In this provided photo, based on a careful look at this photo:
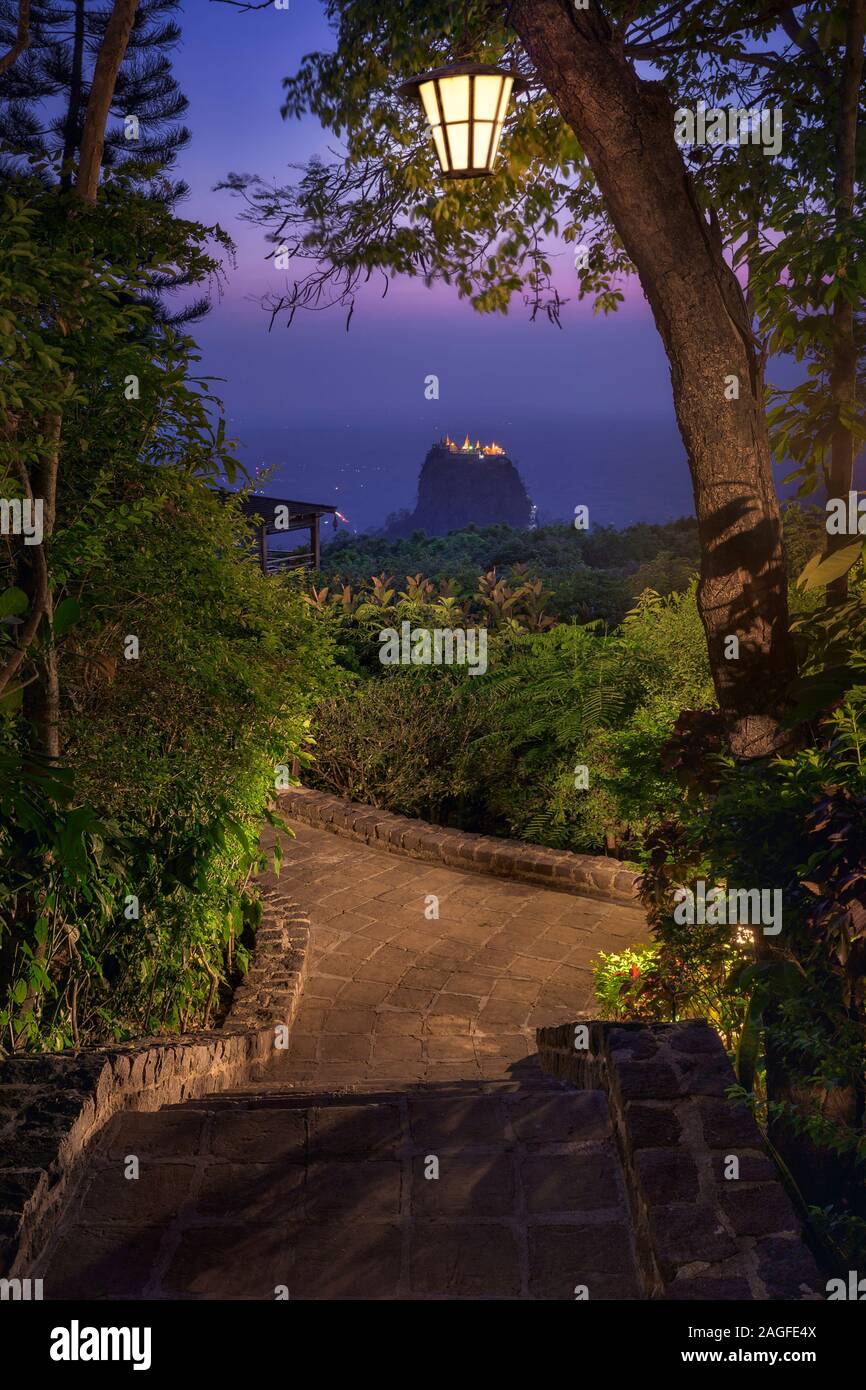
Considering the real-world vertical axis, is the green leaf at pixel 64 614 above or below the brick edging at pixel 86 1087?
above

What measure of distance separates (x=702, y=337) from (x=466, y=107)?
57.4 inches

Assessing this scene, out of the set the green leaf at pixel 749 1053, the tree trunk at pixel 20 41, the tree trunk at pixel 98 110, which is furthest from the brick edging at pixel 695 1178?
the tree trunk at pixel 20 41

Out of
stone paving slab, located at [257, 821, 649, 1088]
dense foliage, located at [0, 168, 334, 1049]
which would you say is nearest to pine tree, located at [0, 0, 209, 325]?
stone paving slab, located at [257, 821, 649, 1088]

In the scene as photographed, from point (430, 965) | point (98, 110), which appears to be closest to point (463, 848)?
point (430, 965)

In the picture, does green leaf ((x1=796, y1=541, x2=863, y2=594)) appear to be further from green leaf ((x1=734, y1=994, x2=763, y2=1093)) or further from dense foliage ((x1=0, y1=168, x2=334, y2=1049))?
dense foliage ((x1=0, y1=168, x2=334, y2=1049))

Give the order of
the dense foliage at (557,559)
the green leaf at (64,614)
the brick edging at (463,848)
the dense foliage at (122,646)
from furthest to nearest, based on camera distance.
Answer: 1. the dense foliage at (557,559)
2. the brick edging at (463,848)
3. the dense foliage at (122,646)
4. the green leaf at (64,614)

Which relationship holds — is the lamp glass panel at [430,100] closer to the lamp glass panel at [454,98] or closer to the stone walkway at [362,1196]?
the lamp glass panel at [454,98]

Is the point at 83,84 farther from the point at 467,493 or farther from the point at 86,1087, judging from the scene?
the point at 467,493

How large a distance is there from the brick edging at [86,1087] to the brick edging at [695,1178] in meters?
1.70

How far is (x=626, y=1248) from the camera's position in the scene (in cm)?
297

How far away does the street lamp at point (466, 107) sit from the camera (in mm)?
4371

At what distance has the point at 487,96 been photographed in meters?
4.40

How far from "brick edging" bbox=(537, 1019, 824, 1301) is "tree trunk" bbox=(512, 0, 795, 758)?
122cm
